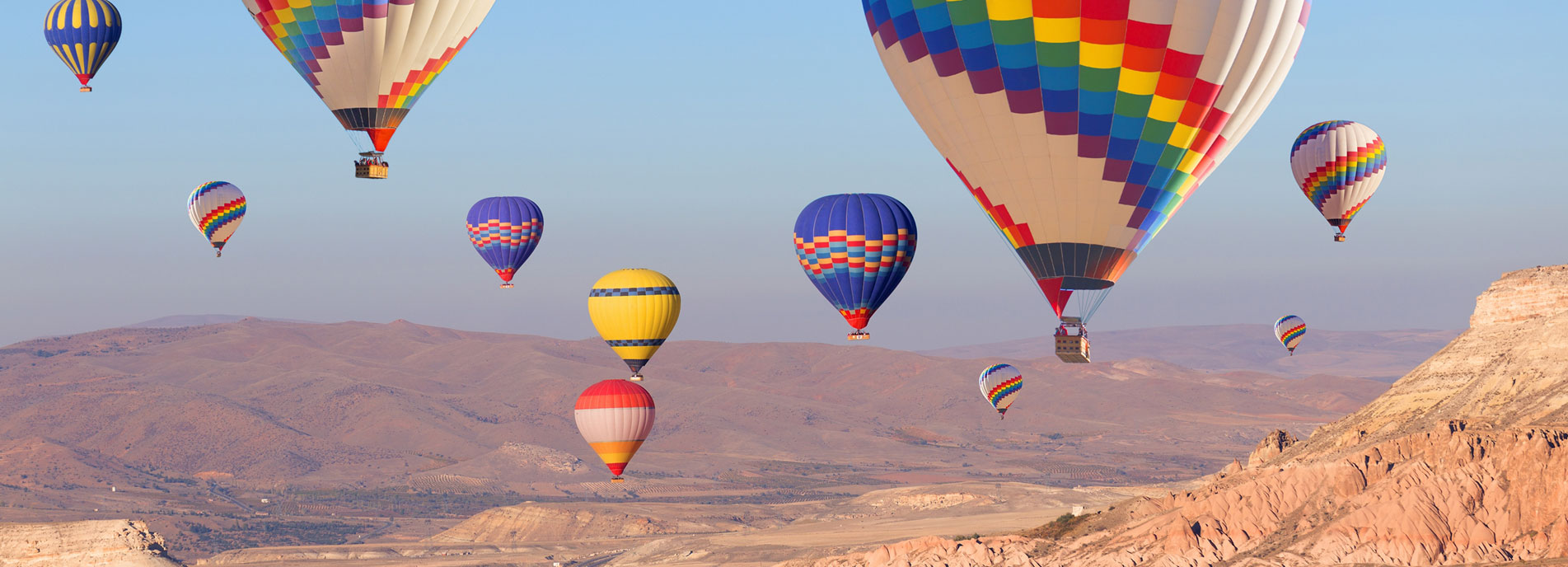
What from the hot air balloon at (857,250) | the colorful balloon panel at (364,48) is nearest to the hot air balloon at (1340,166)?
the hot air balloon at (857,250)

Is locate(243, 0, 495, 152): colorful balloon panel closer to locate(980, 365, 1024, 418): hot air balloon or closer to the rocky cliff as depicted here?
the rocky cliff

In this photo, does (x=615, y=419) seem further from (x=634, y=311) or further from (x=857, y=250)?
(x=857, y=250)

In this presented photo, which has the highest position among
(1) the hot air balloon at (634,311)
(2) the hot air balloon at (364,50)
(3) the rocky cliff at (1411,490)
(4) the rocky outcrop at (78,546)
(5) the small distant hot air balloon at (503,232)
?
(2) the hot air balloon at (364,50)

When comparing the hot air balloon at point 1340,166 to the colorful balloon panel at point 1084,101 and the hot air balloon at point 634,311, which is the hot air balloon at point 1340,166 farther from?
the colorful balloon panel at point 1084,101

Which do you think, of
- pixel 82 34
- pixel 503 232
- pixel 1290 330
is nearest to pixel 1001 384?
pixel 1290 330

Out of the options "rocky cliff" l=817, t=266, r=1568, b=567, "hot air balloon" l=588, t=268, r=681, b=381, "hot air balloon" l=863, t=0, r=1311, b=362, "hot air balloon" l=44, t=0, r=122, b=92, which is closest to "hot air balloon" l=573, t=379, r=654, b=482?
"hot air balloon" l=588, t=268, r=681, b=381

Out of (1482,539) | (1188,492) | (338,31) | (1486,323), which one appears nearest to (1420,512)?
(1482,539)
